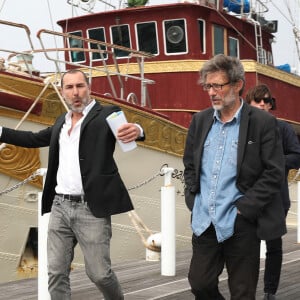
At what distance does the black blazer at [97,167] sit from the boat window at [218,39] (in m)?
9.25

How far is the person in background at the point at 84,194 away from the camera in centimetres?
399

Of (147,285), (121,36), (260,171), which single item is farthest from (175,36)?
(260,171)

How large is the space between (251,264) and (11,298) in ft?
8.69

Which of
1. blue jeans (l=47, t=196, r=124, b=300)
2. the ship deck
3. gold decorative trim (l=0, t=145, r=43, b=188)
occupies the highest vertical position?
blue jeans (l=47, t=196, r=124, b=300)

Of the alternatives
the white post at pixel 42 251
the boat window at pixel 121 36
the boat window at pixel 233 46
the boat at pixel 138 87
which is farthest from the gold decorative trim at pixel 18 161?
the boat window at pixel 233 46

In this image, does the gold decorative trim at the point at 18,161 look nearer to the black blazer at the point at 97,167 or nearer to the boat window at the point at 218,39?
the black blazer at the point at 97,167

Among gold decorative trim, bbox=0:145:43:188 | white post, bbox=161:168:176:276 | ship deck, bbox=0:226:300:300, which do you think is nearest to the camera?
ship deck, bbox=0:226:300:300

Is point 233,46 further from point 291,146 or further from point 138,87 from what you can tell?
point 291,146

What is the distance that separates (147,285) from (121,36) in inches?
301

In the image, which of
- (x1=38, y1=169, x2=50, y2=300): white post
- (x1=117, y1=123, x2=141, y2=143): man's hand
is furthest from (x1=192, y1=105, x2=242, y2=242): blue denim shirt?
(x1=38, y1=169, x2=50, y2=300): white post

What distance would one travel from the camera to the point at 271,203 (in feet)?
11.6

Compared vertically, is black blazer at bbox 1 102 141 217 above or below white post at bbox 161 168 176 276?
above

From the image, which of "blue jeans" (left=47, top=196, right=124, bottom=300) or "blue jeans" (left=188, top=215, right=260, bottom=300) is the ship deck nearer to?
"blue jeans" (left=47, top=196, right=124, bottom=300)

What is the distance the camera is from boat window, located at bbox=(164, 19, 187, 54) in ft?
41.7
